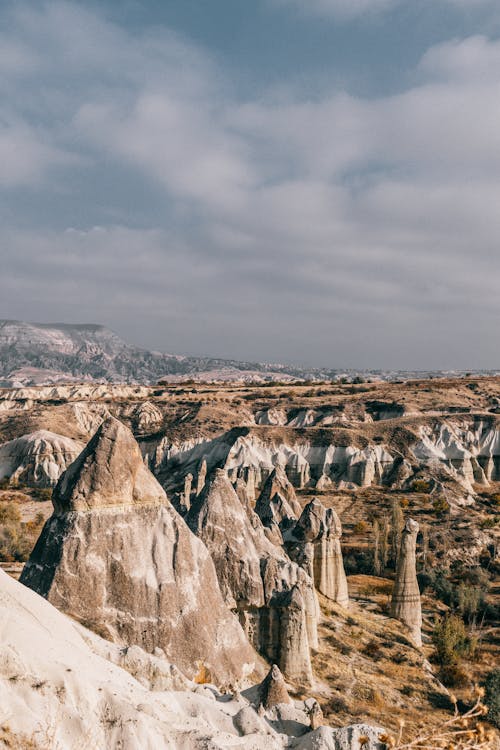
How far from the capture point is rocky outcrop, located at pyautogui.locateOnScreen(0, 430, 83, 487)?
67.4 metres

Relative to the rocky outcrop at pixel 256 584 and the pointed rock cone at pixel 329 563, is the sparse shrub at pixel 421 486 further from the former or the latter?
the rocky outcrop at pixel 256 584

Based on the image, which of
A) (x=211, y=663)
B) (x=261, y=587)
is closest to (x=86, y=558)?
(x=211, y=663)

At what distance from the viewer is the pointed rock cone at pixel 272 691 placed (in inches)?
480

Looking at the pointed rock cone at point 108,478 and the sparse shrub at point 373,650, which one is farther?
the sparse shrub at point 373,650

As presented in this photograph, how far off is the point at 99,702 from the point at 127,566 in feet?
19.5

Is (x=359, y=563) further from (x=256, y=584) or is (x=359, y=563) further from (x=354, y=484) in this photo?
(x=256, y=584)

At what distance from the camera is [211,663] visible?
1431 cm

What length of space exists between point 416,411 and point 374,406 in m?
7.42

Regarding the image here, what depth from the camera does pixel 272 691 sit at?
1233cm

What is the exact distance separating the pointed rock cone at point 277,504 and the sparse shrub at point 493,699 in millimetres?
12606

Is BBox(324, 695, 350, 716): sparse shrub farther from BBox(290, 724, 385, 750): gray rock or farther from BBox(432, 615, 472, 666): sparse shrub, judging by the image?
BBox(432, 615, 472, 666): sparse shrub

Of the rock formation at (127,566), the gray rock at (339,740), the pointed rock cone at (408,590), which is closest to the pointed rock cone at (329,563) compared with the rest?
the pointed rock cone at (408,590)

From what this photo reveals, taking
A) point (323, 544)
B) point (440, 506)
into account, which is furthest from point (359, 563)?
point (323, 544)

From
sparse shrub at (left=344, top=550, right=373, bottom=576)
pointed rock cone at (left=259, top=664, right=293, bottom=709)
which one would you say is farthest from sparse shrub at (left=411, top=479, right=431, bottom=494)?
pointed rock cone at (left=259, top=664, right=293, bottom=709)
